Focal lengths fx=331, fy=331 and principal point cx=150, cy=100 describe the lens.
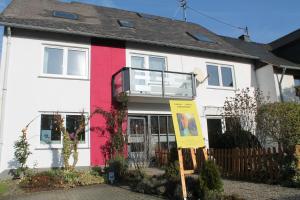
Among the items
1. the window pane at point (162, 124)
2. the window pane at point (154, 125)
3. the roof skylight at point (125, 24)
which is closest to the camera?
the window pane at point (154, 125)

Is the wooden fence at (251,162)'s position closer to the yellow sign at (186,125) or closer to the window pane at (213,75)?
the yellow sign at (186,125)

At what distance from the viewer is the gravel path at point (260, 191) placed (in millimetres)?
7859


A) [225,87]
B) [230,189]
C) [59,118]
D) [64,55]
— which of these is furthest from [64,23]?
[230,189]

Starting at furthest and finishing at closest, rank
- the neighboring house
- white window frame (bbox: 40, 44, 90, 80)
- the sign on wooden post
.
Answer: white window frame (bbox: 40, 44, 90, 80) → the neighboring house → the sign on wooden post

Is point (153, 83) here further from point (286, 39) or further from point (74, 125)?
point (286, 39)

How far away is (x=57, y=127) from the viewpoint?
548 inches

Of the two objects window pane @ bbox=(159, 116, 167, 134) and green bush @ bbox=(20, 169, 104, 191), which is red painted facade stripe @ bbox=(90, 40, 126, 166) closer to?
green bush @ bbox=(20, 169, 104, 191)

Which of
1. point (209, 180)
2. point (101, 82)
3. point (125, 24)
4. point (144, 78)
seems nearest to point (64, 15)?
point (125, 24)

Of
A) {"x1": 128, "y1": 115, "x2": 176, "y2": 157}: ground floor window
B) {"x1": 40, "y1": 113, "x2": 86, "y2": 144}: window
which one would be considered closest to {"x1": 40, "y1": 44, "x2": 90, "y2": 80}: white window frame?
{"x1": 40, "y1": 113, "x2": 86, "y2": 144}: window

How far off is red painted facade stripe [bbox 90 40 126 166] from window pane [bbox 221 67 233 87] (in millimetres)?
6172

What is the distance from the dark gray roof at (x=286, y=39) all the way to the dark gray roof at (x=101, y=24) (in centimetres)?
570

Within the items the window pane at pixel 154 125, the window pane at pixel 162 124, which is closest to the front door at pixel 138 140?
the window pane at pixel 154 125

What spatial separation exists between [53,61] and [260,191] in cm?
1031

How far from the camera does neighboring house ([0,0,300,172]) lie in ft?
44.9
